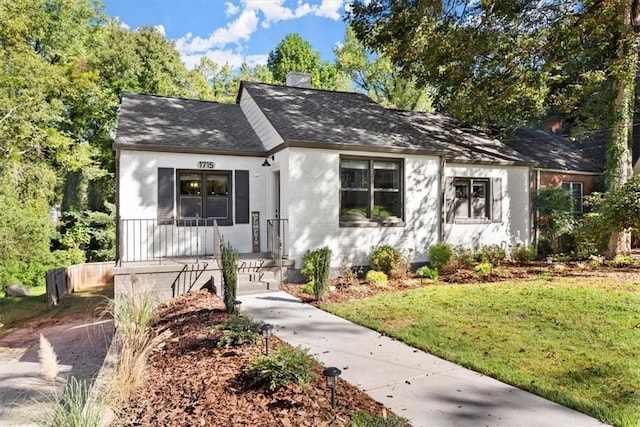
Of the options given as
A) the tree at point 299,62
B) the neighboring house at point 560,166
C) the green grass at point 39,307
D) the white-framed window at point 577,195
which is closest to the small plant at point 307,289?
the green grass at point 39,307

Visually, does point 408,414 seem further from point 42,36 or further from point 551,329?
point 42,36

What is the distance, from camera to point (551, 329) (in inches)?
213

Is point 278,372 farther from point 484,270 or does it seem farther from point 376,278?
point 484,270

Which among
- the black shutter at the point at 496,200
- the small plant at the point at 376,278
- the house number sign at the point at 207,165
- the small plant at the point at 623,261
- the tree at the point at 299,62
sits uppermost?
the tree at the point at 299,62

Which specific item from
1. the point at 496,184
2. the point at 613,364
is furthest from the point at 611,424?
the point at 496,184

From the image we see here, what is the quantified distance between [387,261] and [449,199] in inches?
Answer: 132

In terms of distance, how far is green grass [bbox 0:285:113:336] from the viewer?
35.9 feet

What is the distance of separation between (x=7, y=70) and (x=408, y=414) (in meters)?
17.0

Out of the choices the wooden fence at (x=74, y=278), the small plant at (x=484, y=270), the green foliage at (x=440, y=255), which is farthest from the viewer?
the wooden fence at (x=74, y=278)

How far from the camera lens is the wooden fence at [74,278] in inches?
474

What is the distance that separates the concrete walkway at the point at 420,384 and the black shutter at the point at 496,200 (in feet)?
26.5

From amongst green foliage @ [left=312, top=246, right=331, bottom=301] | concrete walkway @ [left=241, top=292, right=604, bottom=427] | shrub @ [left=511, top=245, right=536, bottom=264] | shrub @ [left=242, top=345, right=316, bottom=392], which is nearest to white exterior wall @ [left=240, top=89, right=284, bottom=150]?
green foliage @ [left=312, top=246, right=331, bottom=301]

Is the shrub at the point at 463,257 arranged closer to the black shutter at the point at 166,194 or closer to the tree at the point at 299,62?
the black shutter at the point at 166,194

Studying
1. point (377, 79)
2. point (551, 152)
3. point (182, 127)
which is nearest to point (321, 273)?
point (182, 127)
